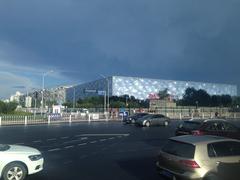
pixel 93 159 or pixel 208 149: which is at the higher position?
pixel 208 149

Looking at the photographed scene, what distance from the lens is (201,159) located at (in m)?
8.86

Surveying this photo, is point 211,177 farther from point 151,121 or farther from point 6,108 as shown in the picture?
point 6,108

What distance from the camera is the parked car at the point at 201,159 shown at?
28.8 ft

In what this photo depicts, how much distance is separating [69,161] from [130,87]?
151m

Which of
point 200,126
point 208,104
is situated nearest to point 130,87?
point 208,104

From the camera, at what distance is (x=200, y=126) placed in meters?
19.3

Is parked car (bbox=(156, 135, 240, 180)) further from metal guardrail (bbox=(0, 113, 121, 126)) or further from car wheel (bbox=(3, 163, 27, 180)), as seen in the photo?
metal guardrail (bbox=(0, 113, 121, 126))

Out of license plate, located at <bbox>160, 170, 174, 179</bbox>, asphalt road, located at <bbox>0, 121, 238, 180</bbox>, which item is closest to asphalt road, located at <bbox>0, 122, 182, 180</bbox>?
asphalt road, located at <bbox>0, 121, 238, 180</bbox>

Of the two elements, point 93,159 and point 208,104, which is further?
point 208,104

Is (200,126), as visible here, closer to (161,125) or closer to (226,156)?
(226,156)

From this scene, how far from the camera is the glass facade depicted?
519 feet

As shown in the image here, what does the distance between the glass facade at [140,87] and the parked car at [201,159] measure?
136150mm

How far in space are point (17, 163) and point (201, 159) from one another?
4.90 metres

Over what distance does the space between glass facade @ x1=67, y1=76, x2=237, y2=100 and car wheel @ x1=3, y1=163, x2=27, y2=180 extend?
13563 centimetres
